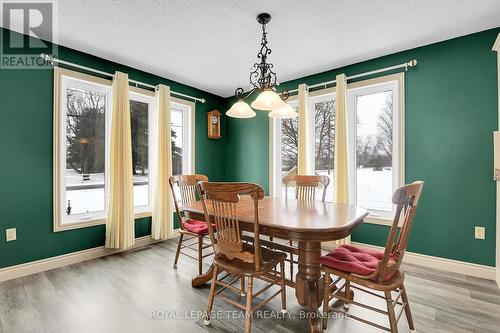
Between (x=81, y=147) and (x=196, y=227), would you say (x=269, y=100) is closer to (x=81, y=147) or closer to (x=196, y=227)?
(x=196, y=227)

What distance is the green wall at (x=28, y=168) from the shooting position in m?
2.50

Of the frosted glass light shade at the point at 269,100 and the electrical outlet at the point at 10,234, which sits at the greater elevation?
the frosted glass light shade at the point at 269,100

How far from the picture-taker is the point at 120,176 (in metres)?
3.18

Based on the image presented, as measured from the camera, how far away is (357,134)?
342cm

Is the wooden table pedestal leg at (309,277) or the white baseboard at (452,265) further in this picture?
the white baseboard at (452,265)

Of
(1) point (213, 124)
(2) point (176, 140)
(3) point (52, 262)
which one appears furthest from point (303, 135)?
(3) point (52, 262)

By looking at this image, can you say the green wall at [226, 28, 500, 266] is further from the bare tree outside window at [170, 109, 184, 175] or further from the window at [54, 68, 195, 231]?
the window at [54, 68, 195, 231]

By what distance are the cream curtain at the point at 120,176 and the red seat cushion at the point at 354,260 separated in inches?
100

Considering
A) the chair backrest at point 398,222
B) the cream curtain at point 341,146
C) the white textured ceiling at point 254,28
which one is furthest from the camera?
the cream curtain at point 341,146

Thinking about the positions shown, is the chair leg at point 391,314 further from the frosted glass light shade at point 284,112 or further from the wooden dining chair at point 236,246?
the frosted glass light shade at point 284,112

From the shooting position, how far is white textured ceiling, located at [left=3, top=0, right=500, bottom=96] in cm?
215

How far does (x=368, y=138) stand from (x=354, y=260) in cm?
215

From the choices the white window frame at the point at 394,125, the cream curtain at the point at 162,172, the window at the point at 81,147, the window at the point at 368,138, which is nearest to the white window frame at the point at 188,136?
the cream curtain at the point at 162,172

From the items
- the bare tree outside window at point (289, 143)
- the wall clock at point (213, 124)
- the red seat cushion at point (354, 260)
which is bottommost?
the red seat cushion at point (354, 260)
